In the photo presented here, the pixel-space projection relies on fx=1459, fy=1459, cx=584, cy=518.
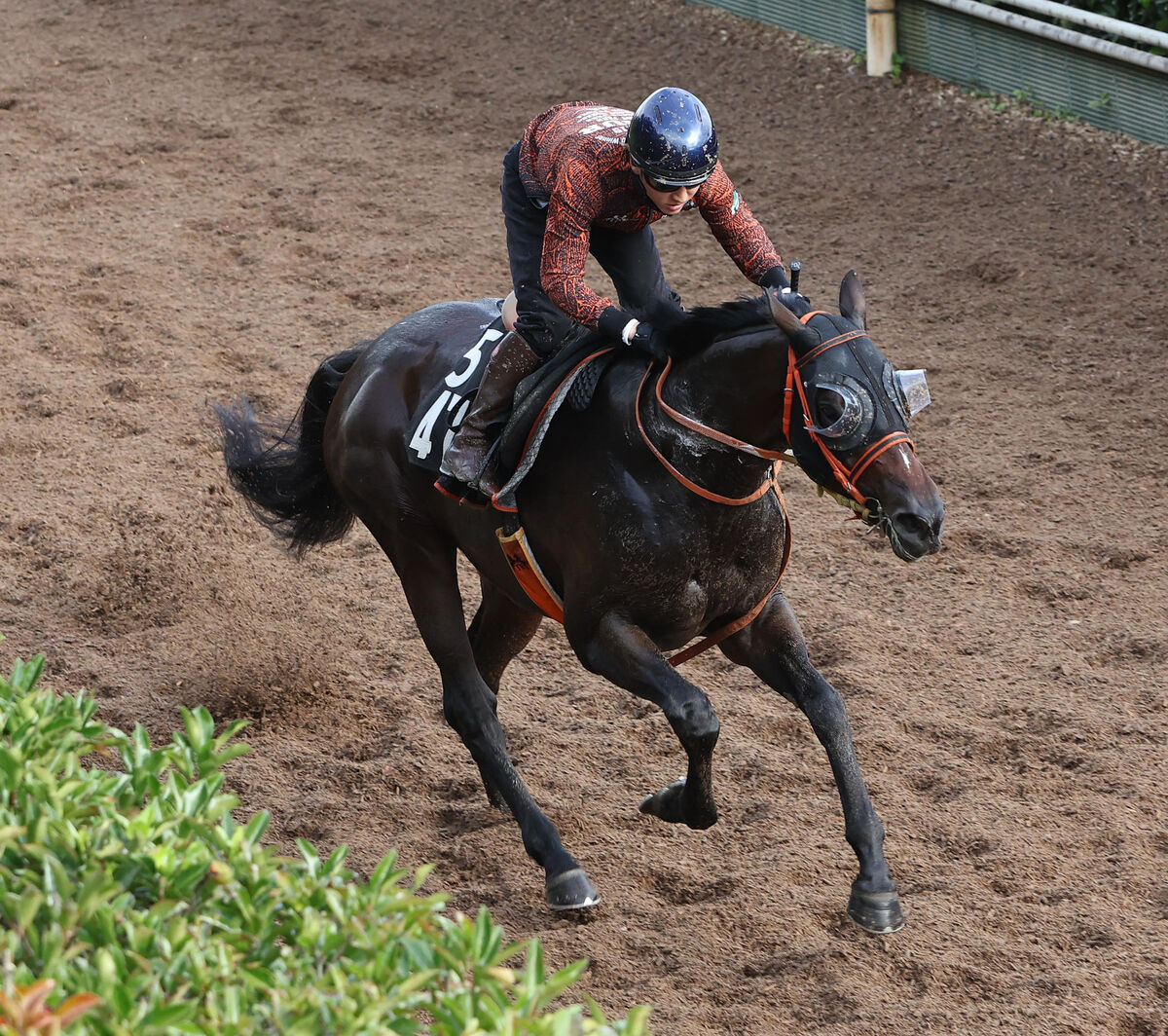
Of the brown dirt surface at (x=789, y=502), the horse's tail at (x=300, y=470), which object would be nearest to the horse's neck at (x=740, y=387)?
the brown dirt surface at (x=789, y=502)

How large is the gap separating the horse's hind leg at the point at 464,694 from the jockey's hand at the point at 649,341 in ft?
4.33

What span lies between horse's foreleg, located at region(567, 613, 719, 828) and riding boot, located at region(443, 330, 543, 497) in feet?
1.94

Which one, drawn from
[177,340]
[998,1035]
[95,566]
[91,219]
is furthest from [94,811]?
[91,219]

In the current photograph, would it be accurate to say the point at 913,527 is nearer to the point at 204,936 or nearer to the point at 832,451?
the point at 832,451

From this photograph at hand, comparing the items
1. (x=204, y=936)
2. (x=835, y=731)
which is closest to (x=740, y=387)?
(x=835, y=731)

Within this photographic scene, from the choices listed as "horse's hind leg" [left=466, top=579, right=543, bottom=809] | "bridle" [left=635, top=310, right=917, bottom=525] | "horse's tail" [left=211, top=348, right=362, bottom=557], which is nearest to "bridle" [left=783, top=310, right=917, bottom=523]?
"bridle" [left=635, top=310, right=917, bottom=525]

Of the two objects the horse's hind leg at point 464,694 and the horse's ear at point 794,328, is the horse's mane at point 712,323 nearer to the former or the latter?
Answer: the horse's ear at point 794,328

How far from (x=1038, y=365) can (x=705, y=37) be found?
5462 mm

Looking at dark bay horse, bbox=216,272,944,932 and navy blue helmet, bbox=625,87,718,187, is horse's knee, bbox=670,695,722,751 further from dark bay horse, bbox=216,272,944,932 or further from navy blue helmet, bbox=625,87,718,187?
navy blue helmet, bbox=625,87,718,187

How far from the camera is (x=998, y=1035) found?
385cm

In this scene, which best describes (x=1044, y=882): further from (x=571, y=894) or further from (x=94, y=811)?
(x=94, y=811)

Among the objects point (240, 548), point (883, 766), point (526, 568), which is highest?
point (526, 568)

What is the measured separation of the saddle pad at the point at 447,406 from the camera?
476 cm

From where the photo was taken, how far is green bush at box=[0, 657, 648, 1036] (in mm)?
2232
